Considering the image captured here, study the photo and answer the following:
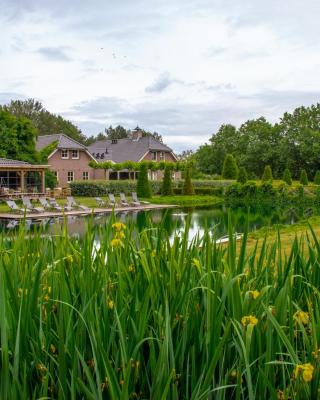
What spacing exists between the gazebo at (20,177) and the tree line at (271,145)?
70.1ft

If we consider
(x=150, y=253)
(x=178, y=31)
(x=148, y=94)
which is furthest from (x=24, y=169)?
(x=150, y=253)

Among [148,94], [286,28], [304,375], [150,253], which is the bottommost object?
[304,375]

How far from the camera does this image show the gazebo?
32250 millimetres

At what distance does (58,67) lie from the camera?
915 inches

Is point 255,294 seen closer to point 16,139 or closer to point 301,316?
point 301,316

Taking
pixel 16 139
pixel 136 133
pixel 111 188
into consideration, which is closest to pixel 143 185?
pixel 111 188

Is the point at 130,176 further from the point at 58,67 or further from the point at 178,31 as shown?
the point at 178,31

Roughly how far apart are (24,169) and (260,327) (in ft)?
106

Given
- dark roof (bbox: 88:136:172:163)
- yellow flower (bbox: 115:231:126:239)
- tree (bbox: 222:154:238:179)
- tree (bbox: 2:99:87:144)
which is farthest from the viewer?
tree (bbox: 2:99:87:144)

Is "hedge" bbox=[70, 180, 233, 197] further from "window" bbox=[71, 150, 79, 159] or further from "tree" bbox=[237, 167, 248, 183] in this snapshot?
"window" bbox=[71, 150, 79, 159]

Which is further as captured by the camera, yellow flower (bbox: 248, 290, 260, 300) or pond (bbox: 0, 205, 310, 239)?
pond (bbox: 0, 205, 310, 239)

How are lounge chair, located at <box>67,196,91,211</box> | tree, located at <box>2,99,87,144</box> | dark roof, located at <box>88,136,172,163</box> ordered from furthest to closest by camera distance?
tree, located at <box>2,99,87,144</box>, dark roof, located at <box>88,136,172,163</box>, lounge chair, located at <box>67,196,91,211</box>

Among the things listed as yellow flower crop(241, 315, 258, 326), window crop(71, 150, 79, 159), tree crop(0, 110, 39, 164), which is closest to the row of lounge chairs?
tree crop(0, 110, 39, 164)

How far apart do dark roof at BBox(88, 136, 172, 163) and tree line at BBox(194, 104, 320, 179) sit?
6.85 meters
